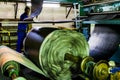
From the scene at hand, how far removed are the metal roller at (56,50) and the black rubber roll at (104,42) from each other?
59 cm

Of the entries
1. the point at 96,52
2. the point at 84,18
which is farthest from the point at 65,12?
the point at 96,52

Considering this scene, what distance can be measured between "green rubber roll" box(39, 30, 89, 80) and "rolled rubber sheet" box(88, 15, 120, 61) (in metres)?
0.59

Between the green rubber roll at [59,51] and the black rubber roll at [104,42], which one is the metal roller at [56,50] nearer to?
the green rubber roll at [59,51]

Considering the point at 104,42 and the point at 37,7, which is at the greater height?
the point at 37,7

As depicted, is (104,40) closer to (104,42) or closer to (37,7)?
(104,42)

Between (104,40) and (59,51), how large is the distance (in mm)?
1010

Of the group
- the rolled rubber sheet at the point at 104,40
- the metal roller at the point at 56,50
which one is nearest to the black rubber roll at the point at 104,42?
the rolled rubber sheet at the point at 104,40

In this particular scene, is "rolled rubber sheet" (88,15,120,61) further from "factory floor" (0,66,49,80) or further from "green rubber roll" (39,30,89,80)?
"factory floor" (0,66,49,80)

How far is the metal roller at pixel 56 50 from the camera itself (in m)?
2.01

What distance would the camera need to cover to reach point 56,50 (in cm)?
210

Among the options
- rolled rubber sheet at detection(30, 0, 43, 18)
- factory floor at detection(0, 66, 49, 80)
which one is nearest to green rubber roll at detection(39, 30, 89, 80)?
→ factory floor at detection(0, 66, 49, 80)

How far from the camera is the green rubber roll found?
6.61 ft

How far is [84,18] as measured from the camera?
131 inches

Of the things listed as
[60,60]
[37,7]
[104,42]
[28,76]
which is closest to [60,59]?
[60,60]
